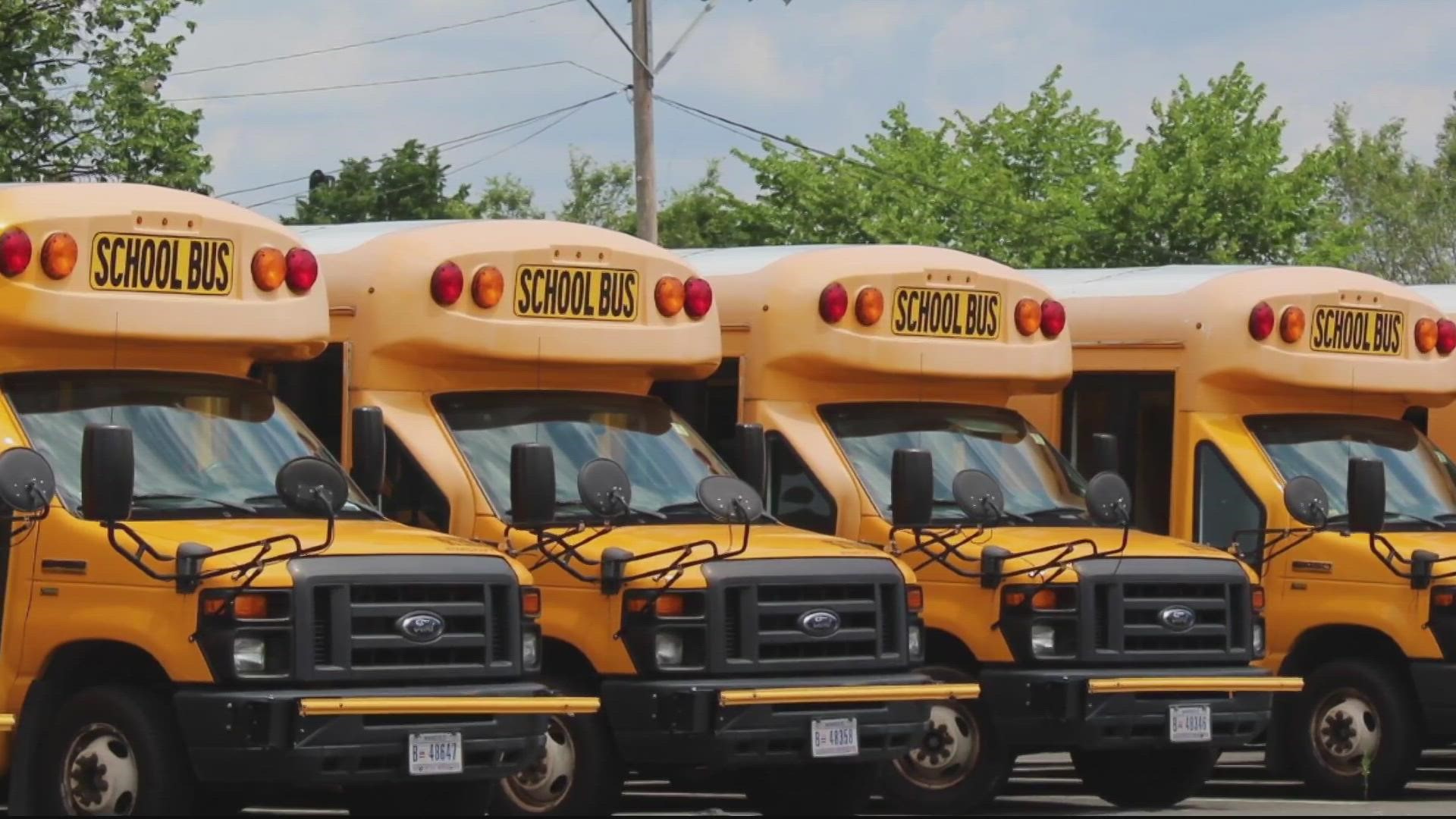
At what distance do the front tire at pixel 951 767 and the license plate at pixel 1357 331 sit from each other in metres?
3.30

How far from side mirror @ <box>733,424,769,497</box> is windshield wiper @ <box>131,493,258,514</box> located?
2.93 meters

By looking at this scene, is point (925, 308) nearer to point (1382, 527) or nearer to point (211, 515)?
point (1382, 527)

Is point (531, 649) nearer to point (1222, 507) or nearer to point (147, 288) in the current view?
point (147, 288)

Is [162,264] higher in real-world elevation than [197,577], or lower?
higher

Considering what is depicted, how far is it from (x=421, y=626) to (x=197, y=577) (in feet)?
2.88

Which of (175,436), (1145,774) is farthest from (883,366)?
(175,436)

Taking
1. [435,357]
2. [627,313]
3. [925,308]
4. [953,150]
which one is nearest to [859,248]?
[925,308]

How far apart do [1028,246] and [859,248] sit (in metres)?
35.6

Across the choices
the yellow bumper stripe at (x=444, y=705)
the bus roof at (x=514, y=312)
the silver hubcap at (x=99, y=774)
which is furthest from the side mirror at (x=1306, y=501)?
the silver hubcap at (x=99, y=774)

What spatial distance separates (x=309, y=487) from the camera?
445 inches

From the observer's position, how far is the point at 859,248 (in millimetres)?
14969

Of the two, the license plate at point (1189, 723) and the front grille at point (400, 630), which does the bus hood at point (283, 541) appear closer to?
the front grille at point (400, 630)

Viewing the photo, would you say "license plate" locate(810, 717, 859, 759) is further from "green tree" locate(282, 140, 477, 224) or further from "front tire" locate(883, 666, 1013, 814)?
"green tree" locate(282, 140, 477, 224)

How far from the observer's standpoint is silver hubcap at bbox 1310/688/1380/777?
14.8 m
